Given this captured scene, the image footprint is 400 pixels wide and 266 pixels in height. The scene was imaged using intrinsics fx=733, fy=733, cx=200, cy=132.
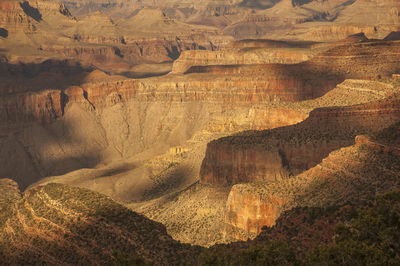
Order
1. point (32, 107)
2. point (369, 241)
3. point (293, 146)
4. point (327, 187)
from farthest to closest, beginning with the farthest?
point (32, 107) → point (293, 146) → point (327, 187) → point (369, 241)

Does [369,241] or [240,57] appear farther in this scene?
[240,57]

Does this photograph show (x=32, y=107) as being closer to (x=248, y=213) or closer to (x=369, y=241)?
(x=248, y=213)

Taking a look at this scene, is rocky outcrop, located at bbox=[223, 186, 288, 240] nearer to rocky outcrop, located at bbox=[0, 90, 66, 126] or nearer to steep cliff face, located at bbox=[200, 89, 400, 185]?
steep cliff face, located at bbox=[200, 89, 400, 185]

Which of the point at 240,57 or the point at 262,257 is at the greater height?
the point at 262,257

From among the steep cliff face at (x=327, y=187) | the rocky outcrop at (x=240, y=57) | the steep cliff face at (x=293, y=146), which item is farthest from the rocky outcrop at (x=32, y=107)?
the steep cliff face at (x=327, y=187)

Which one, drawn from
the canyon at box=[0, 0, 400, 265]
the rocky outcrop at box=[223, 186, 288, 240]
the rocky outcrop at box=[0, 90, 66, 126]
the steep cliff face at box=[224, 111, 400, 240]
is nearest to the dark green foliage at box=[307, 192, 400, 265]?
the canyon at box=[0, 0, 400, 265]

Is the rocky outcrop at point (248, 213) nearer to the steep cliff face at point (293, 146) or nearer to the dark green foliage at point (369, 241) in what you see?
the steep cliff face at point (293, 146)

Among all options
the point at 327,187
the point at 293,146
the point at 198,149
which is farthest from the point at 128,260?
the point at 198,149

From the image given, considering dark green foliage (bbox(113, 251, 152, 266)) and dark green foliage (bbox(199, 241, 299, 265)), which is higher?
dark green foliage (bbox(199, 241, 299, 265))
